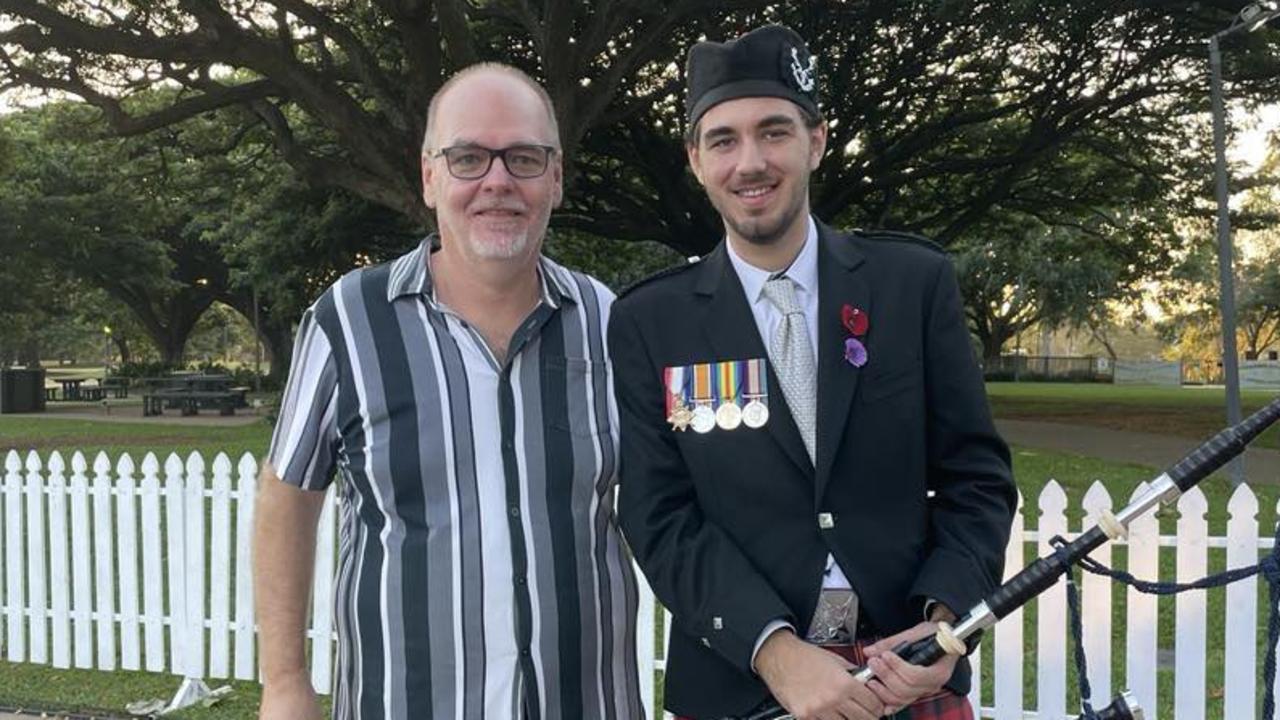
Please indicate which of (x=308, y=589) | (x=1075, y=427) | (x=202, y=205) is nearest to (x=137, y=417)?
(x=202, y=205)

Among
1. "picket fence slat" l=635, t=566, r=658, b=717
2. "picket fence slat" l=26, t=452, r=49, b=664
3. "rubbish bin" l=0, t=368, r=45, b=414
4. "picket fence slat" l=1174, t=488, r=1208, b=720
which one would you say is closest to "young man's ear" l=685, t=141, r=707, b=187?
"picket fence slat" l=635, t=566, r=658, b=717

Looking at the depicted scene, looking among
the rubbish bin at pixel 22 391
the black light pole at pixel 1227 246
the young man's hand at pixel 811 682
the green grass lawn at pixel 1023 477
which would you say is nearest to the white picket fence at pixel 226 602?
the green grass lawn at pixel 1023 477

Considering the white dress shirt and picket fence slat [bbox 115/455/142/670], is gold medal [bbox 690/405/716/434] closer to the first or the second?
the white dress shirt

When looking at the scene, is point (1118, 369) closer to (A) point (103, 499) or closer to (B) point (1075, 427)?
(B) point (1075, 427)

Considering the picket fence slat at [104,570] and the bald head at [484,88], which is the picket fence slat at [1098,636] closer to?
the bald head at [484,88]

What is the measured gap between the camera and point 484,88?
2.23m

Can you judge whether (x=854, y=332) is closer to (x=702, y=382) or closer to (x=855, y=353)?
(x=855, y=353)

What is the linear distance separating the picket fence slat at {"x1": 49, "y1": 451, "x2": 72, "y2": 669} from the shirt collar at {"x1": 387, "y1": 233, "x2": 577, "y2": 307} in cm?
469

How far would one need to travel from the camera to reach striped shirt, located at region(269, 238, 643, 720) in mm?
2119

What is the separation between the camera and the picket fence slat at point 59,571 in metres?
6.05

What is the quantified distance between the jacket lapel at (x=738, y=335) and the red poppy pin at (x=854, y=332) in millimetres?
158

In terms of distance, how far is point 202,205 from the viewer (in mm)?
34750

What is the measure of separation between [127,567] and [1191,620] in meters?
5.42

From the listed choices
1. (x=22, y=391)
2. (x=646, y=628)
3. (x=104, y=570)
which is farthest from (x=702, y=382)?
(x=22, y=391)
